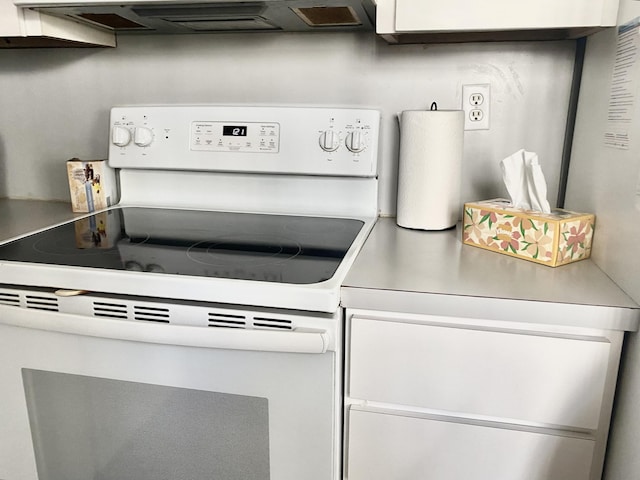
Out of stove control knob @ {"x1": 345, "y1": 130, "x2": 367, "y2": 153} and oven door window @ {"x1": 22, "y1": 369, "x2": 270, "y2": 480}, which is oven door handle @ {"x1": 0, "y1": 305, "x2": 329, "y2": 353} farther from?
stove control knob @ {"x1": 345, "y1": 130, "x2": 367, "y2": 153}

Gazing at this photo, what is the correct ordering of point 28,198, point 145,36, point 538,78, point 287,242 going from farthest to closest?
point 28,198, point 145,36, point 538,78, point 287,242

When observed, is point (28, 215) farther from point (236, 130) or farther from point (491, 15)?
point (491, 15)

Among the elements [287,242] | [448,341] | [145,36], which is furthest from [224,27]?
[448,341]

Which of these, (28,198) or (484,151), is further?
(28,198)

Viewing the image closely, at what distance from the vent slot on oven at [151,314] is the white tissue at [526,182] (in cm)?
71

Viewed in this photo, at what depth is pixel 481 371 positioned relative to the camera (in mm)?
813

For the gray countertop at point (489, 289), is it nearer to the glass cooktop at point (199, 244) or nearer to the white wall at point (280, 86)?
the glass cooktop at point (199, 244)

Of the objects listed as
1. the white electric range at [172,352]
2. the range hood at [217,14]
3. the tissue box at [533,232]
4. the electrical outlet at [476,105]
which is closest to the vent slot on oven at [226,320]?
the white electric range at [172,352]

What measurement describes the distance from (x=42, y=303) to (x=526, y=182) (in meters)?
0.95

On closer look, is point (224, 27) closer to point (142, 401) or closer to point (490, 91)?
point (490, 91)

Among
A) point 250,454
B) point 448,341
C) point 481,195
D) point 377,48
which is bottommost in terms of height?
point 250,454

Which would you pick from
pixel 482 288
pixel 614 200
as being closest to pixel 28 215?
pixel 482 288

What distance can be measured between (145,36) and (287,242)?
76cm

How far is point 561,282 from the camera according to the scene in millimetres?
844
